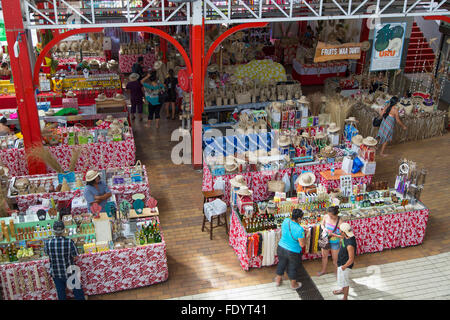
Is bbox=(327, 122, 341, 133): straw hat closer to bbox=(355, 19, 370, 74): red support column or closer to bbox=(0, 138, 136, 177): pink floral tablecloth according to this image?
bbox=(0, 138, 136, 177): pink floral tablecloth

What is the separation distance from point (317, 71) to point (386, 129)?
6656 mm

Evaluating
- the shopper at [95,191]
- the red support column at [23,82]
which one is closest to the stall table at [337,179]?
the shopper at [95,191]

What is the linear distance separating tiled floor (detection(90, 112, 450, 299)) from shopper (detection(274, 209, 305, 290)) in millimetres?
648

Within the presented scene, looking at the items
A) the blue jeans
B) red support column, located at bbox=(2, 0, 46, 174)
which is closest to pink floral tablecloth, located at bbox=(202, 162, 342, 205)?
the blue jeans

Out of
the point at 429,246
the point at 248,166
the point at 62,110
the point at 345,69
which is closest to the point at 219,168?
the point at 248,166

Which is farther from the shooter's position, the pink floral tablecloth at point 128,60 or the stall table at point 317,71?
the pink floral tablecloth at point 128,60

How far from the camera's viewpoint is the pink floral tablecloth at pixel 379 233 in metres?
8.91

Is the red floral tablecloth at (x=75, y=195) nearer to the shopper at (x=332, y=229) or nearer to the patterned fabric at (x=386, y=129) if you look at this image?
the shopper at (x=332, y=229)

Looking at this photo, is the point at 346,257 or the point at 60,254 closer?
the point at 60,254

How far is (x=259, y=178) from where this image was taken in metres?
10.7

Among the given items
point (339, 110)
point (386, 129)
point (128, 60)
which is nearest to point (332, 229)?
point (339, 110)

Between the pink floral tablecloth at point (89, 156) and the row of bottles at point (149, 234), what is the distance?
3.78 m

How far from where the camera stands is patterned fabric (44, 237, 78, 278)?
7.31 meters

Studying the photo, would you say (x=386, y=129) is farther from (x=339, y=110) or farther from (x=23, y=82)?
(x=23, y=82)
